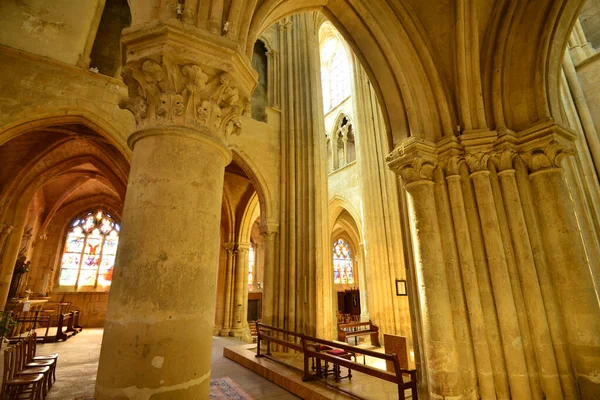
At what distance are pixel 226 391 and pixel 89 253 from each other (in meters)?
14.5

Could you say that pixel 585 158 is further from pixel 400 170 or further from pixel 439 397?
pixel 439 397

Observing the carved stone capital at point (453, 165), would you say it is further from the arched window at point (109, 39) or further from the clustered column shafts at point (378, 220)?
the arched window at point (109, 39)

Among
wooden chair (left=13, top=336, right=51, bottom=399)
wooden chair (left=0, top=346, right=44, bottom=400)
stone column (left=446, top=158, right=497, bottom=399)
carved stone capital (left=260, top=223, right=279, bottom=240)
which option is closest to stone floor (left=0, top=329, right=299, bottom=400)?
wooden chair (left=13, top=336, right=51, bottom=399)

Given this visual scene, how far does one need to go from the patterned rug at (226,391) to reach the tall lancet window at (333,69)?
14.1 metres

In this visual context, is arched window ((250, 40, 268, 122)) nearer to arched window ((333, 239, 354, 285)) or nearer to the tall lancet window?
the tall lancet window

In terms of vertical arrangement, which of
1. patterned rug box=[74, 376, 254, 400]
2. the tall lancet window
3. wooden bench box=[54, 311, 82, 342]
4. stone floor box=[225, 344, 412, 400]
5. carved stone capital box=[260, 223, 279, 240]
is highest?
the tall lancet window

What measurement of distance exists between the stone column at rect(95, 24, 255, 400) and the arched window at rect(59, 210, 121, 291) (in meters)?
15.3

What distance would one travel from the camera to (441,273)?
3.54 meters

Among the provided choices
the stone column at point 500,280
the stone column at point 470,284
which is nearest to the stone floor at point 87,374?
the stone column at point 470,284

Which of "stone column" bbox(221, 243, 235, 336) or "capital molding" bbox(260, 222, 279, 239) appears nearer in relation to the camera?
"capital molding" bbox(260, 222, 279, 239)

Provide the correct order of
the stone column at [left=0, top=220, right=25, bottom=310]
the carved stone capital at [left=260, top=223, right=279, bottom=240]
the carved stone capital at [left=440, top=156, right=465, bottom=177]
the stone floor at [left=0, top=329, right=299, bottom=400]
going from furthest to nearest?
the stone column at [left=0, top=220, right=25, bottom=310], the carved stone capital at [left=260, top=223, right=279, bottom=240], the stone floor at [left=0, top=329, right=299, bottom=400], the carved stone capital at [left=440, top=156, right=465, bottom=177]

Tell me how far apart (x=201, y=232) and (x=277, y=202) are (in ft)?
22.7

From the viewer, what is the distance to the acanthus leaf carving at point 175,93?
2164mm

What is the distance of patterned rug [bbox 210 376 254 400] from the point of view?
437cm
